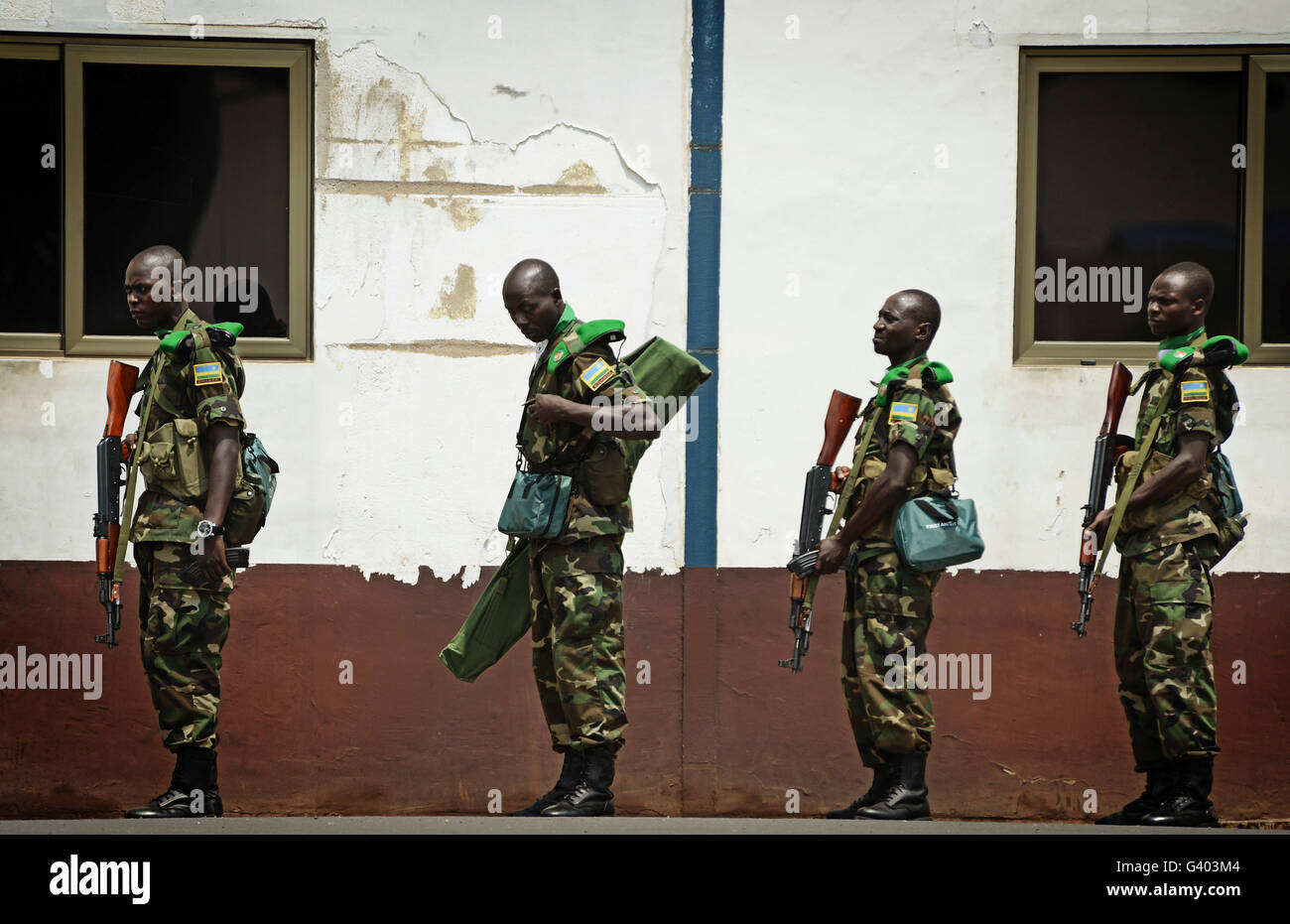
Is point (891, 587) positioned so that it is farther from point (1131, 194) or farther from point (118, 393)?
point (118, 393)

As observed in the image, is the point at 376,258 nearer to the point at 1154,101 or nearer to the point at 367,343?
the point at 367,343

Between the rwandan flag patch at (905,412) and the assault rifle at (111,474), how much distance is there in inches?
124

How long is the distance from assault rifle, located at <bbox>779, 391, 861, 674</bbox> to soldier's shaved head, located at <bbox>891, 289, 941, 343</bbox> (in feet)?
1.41

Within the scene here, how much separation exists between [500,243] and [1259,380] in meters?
3.46

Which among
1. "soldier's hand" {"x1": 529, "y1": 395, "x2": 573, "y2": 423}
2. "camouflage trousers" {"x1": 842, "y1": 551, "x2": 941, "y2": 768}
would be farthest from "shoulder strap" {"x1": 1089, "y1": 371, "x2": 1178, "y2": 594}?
"soldier's hand" {"x1": 529, "y1": 395, "x2": 573, "y2": 423}

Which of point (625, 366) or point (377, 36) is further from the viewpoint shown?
point (377, 36)

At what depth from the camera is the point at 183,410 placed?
645 cm

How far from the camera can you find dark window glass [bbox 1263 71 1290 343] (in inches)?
286

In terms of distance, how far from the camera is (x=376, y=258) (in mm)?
7160

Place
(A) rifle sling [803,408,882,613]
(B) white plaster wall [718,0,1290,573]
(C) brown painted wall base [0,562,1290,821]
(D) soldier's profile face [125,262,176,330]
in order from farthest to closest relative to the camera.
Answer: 1. (B) white plaster wall [718,0,1290,573]
2. (C) brown painted wall base [0,562,1290,821]
3. (D) soldier's profile face [125,262,176,330]
4. (A) rifle sling [803,408,882,613]

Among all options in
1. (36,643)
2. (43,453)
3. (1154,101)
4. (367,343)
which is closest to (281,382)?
(367,343)

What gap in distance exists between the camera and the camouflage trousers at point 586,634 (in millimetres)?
6043

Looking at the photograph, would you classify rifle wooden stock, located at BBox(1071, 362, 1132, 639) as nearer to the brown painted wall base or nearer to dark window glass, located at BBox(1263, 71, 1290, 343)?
the brown painted wall base
